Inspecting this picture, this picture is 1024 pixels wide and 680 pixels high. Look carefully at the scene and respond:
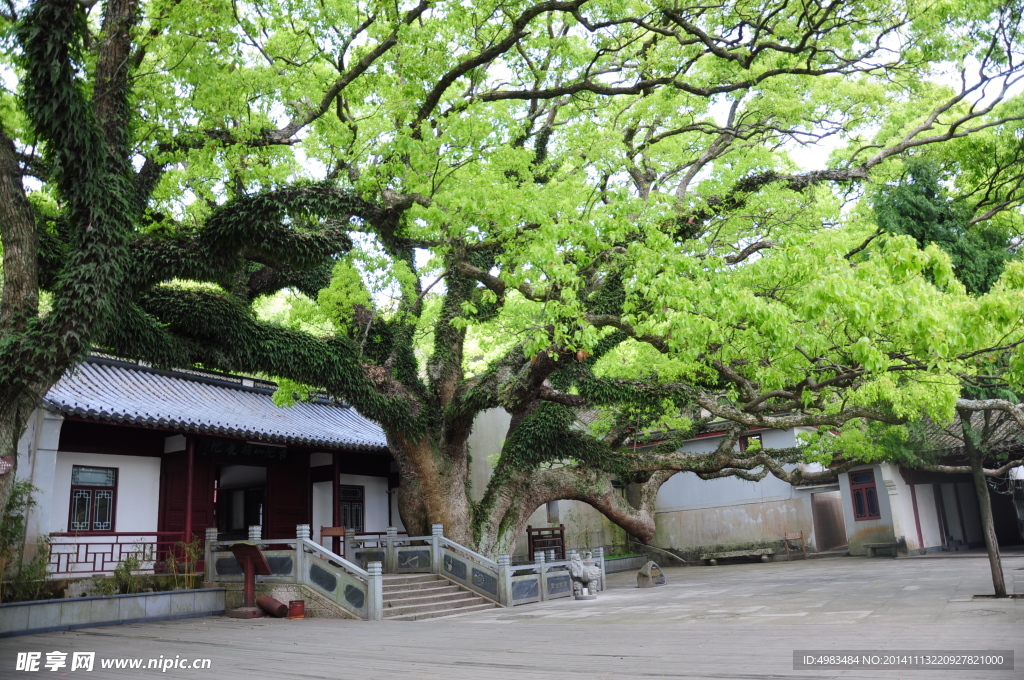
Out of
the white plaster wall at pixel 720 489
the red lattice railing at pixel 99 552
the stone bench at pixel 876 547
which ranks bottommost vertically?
the stone bench at pixel 876 547

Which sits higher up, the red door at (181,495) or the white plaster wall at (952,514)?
the red door at (181,495)

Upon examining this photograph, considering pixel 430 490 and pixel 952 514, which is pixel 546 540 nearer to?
pixel 430 490

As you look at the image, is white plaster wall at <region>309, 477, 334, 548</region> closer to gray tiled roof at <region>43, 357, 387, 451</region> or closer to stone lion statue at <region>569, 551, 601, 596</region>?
gray tiled roof at <region>43, 357, 387, 451</region>

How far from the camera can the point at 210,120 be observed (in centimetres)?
1010

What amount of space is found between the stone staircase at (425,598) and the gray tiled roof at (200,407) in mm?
4024

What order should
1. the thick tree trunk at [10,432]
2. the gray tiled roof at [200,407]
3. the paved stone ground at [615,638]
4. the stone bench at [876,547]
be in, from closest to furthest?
the paved stone ground at [615,638], the thick tree trunk at [10,432], the gray tiled roof at [200,407], the stone bench at [876,547]

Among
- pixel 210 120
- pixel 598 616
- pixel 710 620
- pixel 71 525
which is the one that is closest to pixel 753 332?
pixel 710 620

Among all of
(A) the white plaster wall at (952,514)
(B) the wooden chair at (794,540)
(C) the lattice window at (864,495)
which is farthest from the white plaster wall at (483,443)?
(A) the white plaster wall at (952,514)

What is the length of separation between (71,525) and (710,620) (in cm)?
1056

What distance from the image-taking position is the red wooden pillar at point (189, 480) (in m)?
12.9

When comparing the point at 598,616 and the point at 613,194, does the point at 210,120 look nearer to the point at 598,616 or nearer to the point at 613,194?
the point at 613,194

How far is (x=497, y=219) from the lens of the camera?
10.9 metres

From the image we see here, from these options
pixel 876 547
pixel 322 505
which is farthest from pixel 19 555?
pixel 876 547

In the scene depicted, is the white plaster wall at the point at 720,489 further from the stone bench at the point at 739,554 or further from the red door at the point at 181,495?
the red door at the point at 181,495
